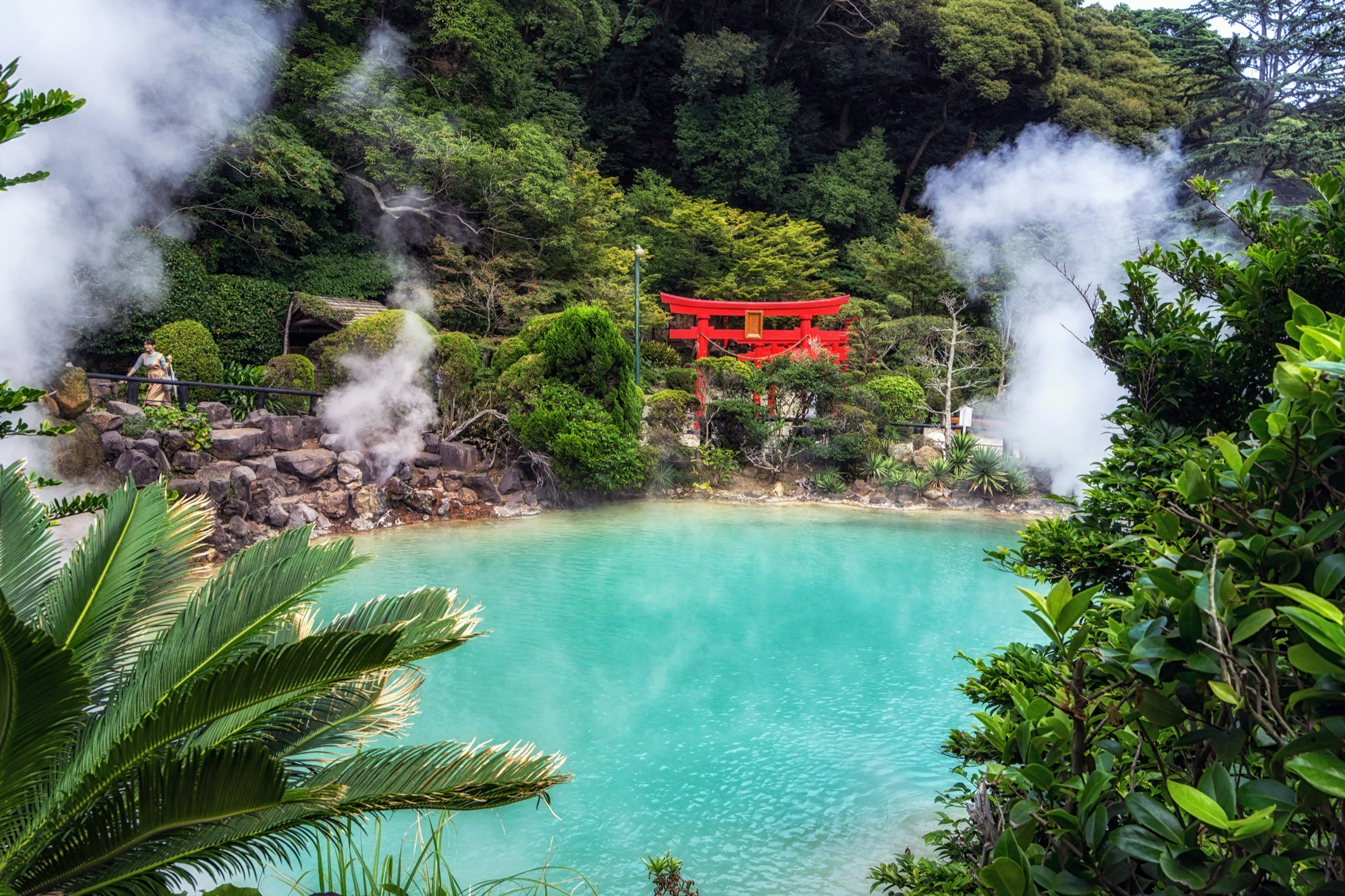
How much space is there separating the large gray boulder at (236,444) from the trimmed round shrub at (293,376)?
1.96 meters

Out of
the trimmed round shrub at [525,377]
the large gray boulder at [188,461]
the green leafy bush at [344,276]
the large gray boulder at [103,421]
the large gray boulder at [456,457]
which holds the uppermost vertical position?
the green leafy bush at [344,276]

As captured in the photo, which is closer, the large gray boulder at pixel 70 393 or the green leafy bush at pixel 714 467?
the large gray boulder at pixel 70 393

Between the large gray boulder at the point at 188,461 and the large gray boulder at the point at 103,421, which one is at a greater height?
the large gray boulder at the point at 103,421

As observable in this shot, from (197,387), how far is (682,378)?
8.54 meters

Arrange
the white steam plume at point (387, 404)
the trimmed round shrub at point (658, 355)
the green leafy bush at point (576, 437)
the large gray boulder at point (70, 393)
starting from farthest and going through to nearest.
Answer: the trimmed round shrub at point (658, 355) → the green leafy bush at point (576, 437) → the white steam plume at point (387, 404) → the large gray boulder at point (70, 393)

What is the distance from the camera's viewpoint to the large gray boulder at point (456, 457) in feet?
41.1

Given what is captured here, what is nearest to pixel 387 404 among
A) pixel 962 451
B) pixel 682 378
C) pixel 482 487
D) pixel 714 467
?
pixel 482 487

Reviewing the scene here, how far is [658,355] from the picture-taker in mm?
18344

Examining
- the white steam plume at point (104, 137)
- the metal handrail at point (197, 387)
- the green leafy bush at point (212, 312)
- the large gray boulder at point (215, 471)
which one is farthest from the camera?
the green leafy bush at point (212, 312)

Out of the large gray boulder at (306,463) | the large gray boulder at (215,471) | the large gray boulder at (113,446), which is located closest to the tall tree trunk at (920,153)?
the large gray boulder at (306,463)

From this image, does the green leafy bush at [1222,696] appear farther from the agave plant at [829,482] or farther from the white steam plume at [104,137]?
the agave plant at [829,482]

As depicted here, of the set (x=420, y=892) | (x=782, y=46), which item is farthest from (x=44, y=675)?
(x=782, y=46)

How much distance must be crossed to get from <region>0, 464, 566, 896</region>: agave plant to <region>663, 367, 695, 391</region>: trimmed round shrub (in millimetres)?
13234

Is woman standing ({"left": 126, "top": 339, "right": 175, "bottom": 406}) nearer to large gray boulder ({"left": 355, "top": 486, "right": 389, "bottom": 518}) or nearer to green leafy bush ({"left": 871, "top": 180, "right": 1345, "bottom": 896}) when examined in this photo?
large gray boulder ({"left": 355, "top": 486, "right": 389, "bottom": 518})
